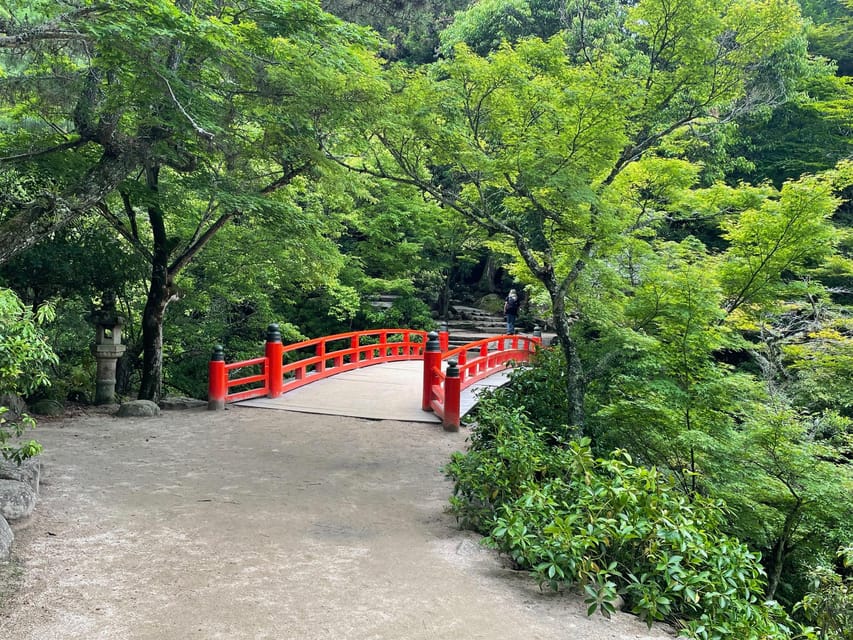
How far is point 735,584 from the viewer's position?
3.45 metres

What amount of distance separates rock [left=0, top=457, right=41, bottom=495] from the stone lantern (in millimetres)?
4587

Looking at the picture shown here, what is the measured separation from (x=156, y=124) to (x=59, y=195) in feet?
4.59

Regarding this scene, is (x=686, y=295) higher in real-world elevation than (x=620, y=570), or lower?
higher

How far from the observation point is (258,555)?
13.5ft

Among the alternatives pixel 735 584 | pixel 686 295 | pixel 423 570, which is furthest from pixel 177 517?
pixel 686 295

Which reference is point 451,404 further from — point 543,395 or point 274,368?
point 274,368

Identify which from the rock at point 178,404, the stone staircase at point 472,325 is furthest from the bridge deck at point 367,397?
the stone staircase at point 472,325

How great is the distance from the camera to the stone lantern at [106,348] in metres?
9.43

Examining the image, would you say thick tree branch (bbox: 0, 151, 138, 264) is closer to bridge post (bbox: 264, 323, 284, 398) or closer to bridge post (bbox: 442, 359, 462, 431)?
bridge post (bbox: 264, 323, 284, 398)

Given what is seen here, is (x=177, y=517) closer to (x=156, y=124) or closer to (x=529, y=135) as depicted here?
(x=156, y=124)

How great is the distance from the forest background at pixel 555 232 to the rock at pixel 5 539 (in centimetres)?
51

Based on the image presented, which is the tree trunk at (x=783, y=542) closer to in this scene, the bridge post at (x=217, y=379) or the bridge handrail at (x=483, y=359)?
the bridge handrail at (x=483, y=359)

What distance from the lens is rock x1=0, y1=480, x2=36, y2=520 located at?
433cm

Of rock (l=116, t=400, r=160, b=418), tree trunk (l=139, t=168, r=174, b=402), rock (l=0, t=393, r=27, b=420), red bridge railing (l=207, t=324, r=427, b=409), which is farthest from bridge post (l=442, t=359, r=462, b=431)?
rock (l=0, t=393, r=27, b=420)
